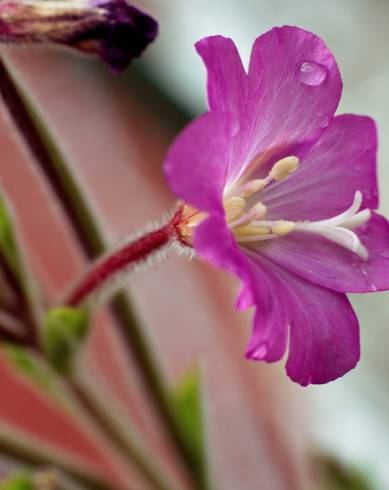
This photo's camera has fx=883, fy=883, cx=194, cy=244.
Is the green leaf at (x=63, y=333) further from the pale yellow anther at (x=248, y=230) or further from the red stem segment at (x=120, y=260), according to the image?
the pale yellow anther at (x=248, y=230)

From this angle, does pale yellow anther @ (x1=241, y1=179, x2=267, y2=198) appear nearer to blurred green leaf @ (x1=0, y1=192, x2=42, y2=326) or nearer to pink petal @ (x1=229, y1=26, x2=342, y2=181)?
pink petal @ (x1=229, y1=26, x2=342, y2=181)

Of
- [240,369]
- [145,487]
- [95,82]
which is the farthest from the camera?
[95,82]

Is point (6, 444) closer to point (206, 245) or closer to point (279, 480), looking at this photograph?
point (206, 245)

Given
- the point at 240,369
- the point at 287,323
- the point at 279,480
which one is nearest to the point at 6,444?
the point at 287,323

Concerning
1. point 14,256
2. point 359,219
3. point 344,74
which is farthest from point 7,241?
point 344,74

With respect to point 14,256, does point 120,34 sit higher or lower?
higher

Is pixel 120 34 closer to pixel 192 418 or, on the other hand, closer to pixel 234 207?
pixel 234 207
